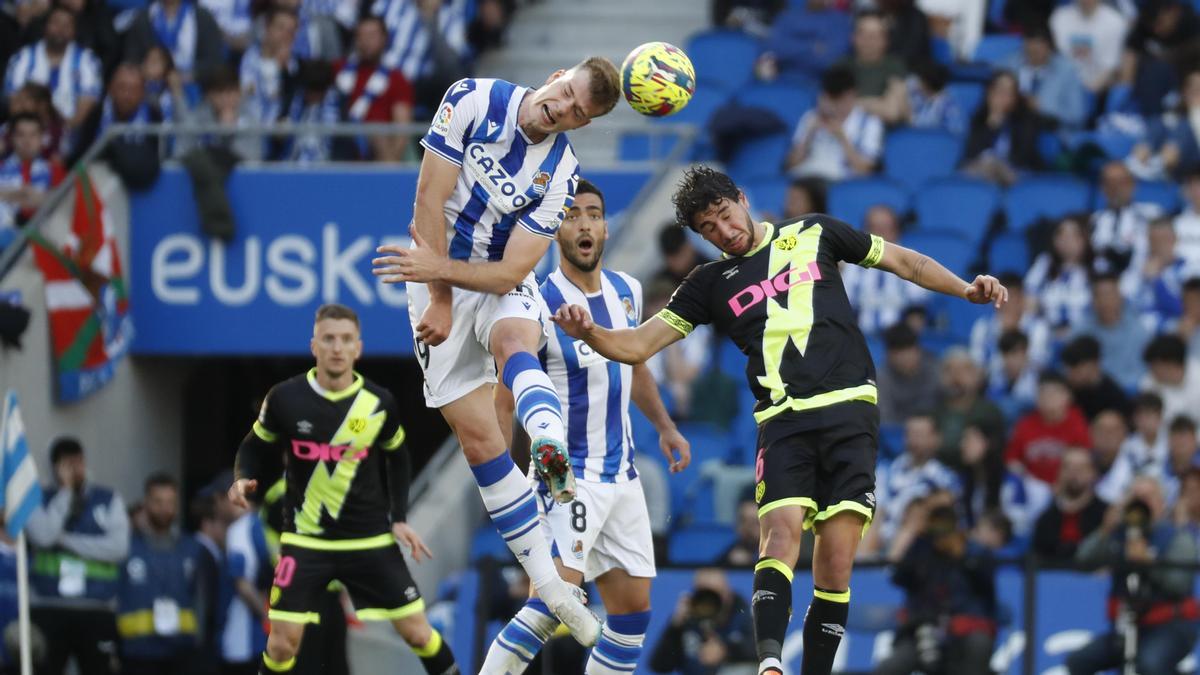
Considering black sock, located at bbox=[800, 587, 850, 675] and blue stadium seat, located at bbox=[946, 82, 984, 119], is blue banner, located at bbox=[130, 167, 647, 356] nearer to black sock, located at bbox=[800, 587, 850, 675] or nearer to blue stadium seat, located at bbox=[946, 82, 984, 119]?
blue stadium seat, located at bbox=[946, 82, 984, 119]

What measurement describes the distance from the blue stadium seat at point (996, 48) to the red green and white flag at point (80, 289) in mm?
7270

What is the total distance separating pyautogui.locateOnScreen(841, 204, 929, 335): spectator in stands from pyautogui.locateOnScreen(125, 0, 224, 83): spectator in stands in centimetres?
563

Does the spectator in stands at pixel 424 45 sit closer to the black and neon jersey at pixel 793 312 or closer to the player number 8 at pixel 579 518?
the player number 8 at pixel 579 518

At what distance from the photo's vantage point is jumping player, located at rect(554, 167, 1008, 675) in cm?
866

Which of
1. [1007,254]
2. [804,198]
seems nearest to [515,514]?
[804,198]

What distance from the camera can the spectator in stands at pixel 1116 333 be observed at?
1455 cm

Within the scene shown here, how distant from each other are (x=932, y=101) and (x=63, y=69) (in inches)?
275

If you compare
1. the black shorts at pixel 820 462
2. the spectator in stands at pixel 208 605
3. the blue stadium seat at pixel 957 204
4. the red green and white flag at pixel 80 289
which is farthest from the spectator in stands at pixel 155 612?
the black shorts at pixel 820 462

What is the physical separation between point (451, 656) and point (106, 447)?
7.05m

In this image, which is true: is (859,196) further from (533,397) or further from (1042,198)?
(533,397)

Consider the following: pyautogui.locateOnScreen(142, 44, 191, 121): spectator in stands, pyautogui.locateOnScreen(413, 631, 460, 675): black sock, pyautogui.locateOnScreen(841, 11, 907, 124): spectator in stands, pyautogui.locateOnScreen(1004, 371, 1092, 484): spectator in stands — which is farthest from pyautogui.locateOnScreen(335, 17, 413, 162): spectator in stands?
pyautogui.locateOnScreen(413, 631, 460, 675): black sock

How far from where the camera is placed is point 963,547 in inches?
489

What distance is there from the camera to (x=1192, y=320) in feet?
47.8

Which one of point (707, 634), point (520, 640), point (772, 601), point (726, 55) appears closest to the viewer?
point (772, 601)
